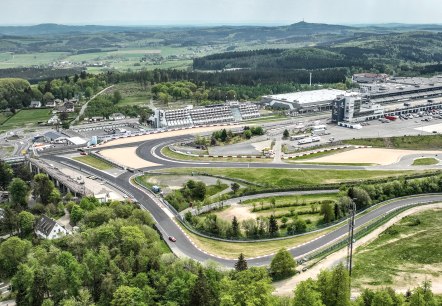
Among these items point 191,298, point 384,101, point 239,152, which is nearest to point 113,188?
point 239,152

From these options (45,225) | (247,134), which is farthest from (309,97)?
(45,225)

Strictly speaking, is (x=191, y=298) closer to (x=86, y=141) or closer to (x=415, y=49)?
(x=86, y=141)

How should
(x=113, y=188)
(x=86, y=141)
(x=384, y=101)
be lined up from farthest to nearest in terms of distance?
1. (x=384, y=101)
2. (x=86, y=141)
3. (x=113, y=188)

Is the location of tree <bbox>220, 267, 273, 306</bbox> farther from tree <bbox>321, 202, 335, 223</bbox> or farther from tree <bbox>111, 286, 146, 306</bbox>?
tree <bbox>321, 202, 335, 223</bbox>

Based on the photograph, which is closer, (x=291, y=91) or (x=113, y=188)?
(x=113, y=188)

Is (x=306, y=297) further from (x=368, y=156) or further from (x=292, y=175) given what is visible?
(x=368, y=156)

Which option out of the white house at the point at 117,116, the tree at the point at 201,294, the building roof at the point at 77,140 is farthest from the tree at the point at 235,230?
the white house at the point at 117,116
